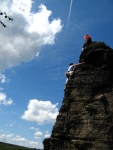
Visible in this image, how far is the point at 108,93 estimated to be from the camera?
87.9ft

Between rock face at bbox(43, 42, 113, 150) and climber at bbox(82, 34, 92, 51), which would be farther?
climber at bbox(82, 34, 92, 51)

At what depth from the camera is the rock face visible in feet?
81.6

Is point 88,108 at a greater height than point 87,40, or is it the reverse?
point 87,40

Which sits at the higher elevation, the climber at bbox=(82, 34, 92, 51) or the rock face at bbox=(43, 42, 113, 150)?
the climber at bbox=(82, 34, 92, 51)

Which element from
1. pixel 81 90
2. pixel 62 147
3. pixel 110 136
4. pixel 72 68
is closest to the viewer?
pixel 110 136

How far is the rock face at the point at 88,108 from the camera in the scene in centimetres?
2488

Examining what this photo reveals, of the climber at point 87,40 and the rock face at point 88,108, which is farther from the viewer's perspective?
the climber at point 87,40

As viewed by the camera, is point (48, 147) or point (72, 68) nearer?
point (48, 147)

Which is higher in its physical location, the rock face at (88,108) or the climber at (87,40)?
the climber at (87,40)

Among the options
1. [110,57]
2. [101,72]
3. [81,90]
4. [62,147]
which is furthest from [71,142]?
[110,57]

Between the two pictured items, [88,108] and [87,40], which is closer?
[88,108]

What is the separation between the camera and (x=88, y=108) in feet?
85.7

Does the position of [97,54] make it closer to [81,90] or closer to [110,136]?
[81,90]

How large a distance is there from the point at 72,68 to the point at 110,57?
4.09m
